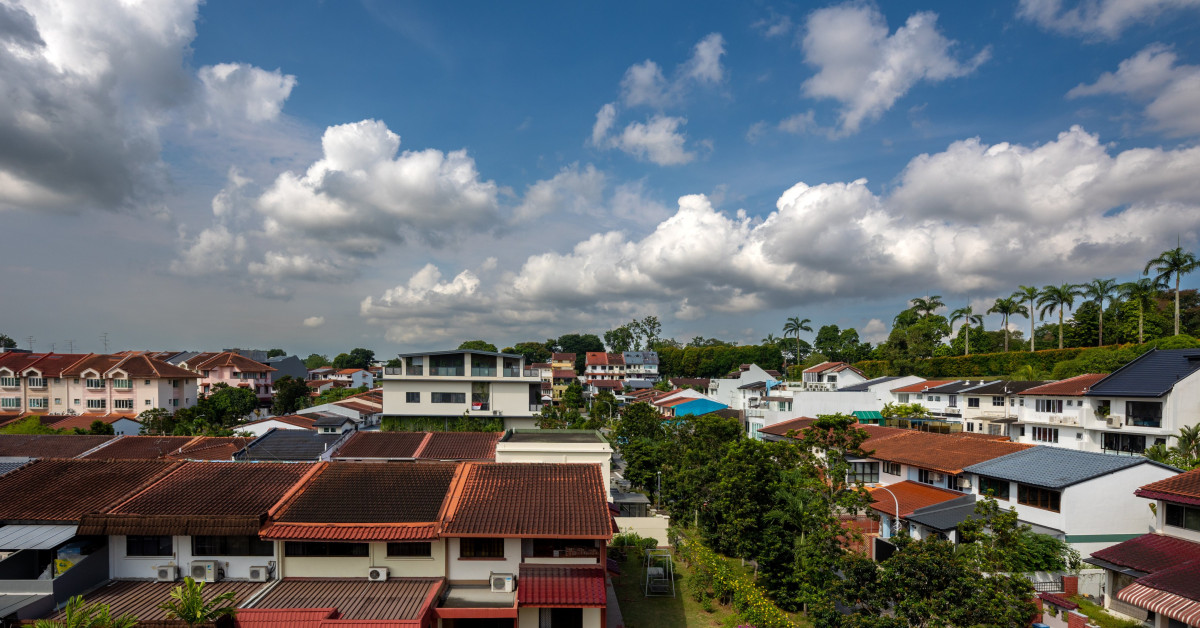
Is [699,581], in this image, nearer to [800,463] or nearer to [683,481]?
[800,463]

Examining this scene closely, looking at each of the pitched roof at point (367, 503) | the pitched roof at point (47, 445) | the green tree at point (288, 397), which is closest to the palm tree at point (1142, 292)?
the pitched roof at point (367, 503)

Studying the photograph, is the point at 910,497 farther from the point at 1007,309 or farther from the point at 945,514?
the point at 1007,309

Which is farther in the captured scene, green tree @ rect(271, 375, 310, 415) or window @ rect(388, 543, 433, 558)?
green tree @ rect(271, 375, 310, 415)

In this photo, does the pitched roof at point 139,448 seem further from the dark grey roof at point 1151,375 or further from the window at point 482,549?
the dark grey roof at point 1151,375

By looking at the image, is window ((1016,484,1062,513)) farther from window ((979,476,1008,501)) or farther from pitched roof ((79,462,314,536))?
pitched roof ((79,462,314,536))

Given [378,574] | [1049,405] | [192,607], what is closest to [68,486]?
[192,607]

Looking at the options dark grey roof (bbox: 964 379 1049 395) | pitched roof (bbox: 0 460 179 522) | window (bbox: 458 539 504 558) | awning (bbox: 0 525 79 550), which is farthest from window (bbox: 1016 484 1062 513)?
awning (bbox: 0 525 79 550)
